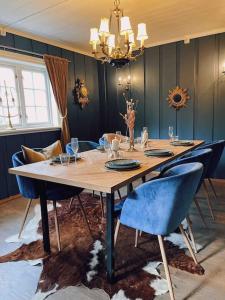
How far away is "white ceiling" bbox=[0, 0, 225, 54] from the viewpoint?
268cm

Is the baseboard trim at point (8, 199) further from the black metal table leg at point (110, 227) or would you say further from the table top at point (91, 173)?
the black metal table leg at point (110, 227)

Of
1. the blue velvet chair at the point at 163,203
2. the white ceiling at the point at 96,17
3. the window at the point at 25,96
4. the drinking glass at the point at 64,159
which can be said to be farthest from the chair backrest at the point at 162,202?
the window at the point at 25,96

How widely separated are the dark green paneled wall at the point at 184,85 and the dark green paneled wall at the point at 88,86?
17.7 inches

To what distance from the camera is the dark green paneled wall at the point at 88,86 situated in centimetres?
396

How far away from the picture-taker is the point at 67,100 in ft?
14.2

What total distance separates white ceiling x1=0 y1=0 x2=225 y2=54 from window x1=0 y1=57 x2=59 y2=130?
528 millimetres

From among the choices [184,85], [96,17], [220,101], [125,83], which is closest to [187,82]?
[184,85]

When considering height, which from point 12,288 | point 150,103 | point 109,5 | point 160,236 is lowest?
point 12,288

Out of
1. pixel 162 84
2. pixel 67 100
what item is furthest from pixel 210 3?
pixel 67 100

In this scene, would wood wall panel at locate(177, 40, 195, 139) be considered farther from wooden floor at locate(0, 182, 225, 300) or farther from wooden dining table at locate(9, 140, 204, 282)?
wooden dining table at locate(9, 140, 204, 282)

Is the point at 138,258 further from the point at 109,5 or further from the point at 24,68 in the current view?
the point at 24,68

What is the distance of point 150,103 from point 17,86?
7.85 ft

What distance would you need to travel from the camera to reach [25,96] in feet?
12.2

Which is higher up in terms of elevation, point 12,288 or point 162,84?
point 162,84
